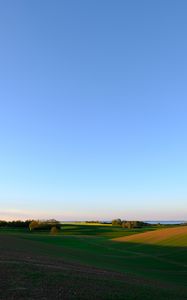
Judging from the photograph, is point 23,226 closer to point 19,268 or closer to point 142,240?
point 142,240

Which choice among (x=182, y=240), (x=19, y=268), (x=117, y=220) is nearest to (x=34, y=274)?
(x=19, y=268)

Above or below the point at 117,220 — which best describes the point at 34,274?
below

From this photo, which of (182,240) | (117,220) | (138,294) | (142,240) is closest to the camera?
(138,294)

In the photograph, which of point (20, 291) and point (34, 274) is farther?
point (34, 274)

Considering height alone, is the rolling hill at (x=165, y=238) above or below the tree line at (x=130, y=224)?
below

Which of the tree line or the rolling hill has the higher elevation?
the tree line

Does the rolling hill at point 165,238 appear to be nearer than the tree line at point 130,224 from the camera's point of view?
Yes

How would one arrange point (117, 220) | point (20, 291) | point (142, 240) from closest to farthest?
point (20, 291), point (142, 240), point (117, 220)

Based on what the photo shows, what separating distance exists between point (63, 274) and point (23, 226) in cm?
11344

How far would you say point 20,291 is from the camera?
14453 millimetres

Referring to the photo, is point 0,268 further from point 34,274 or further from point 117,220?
point 117,220

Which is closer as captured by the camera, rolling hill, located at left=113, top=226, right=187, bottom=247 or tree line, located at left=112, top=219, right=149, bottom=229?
rolling hill, located at left=113, top=226, right=187, bottom=247

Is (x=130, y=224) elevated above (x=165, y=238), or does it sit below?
above

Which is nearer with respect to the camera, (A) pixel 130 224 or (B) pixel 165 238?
(B) pixel 165 238
